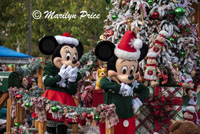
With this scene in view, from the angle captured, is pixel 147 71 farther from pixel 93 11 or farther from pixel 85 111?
pixel 93 11

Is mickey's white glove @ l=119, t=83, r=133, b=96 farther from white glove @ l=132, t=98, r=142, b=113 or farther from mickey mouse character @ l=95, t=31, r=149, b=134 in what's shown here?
white glove @ l=132, t=98, r=142, b=113

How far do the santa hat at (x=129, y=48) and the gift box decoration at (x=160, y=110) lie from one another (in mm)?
1644

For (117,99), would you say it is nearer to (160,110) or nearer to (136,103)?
(136,103)

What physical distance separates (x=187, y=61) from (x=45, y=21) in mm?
11787

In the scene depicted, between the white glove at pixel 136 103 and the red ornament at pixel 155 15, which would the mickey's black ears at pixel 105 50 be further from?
→ the red ornament at pixel 155 15

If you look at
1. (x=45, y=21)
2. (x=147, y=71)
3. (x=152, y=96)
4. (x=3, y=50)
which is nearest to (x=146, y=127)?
(x=152, y=96)

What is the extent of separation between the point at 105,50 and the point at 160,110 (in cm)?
196

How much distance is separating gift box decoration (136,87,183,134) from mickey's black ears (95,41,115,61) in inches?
67.8

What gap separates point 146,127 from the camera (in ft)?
23.9

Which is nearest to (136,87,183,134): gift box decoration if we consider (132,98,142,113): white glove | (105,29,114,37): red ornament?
(132,98,142,113): white glove

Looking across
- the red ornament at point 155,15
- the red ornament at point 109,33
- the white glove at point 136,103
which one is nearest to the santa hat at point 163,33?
the red ornament at point 155,15

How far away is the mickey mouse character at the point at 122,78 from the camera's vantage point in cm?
562

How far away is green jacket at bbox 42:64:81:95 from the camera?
6156mm

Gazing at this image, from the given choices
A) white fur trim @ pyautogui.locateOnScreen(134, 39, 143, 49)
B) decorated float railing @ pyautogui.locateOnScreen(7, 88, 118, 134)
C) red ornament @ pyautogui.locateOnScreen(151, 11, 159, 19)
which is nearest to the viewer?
decorated float railing @ pyautogui.locateOnScreen(7, 88, 118, 134)
